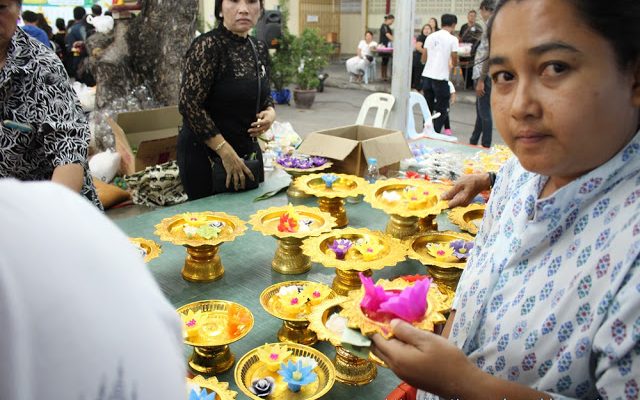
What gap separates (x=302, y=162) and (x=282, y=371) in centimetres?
144

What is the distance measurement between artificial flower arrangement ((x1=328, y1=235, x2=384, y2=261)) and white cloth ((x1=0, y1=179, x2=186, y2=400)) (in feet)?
3.77

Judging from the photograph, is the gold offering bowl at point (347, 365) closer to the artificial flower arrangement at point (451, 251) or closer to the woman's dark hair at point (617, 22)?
the artificial flower arrangement at point (451, 251)

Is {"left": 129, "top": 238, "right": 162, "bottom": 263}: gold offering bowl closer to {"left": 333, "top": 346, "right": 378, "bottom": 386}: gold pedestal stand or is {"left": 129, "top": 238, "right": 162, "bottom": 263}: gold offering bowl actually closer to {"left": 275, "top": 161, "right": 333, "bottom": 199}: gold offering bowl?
{"left": 333, "top": 346, "right": 378, "bottom": 386}: gold pedestal stand

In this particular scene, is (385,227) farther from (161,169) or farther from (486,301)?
(161,169)

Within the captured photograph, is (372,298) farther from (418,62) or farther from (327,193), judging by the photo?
(418,62)

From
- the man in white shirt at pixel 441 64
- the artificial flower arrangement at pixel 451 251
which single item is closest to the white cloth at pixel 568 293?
the artificial flower arrangement at pixel 451 251

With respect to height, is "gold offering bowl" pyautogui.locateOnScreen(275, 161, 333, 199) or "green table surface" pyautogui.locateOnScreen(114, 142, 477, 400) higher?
"gold offering bowl" pyautogui.locateOnScreen(275, 161, 333, 199)

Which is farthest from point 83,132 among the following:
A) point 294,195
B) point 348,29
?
point 348,29

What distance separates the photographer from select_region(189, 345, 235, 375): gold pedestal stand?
48.6 inches

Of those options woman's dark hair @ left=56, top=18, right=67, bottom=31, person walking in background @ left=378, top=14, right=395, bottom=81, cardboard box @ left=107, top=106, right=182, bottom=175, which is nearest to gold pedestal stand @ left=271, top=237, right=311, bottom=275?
cardboard box @ left=107, top=106, right=182, bottom=175

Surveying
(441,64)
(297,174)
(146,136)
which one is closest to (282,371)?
(297,174)

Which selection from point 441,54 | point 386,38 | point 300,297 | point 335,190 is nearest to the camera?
point 300,297

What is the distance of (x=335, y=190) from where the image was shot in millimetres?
2178

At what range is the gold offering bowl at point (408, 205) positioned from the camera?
187 centimetres
